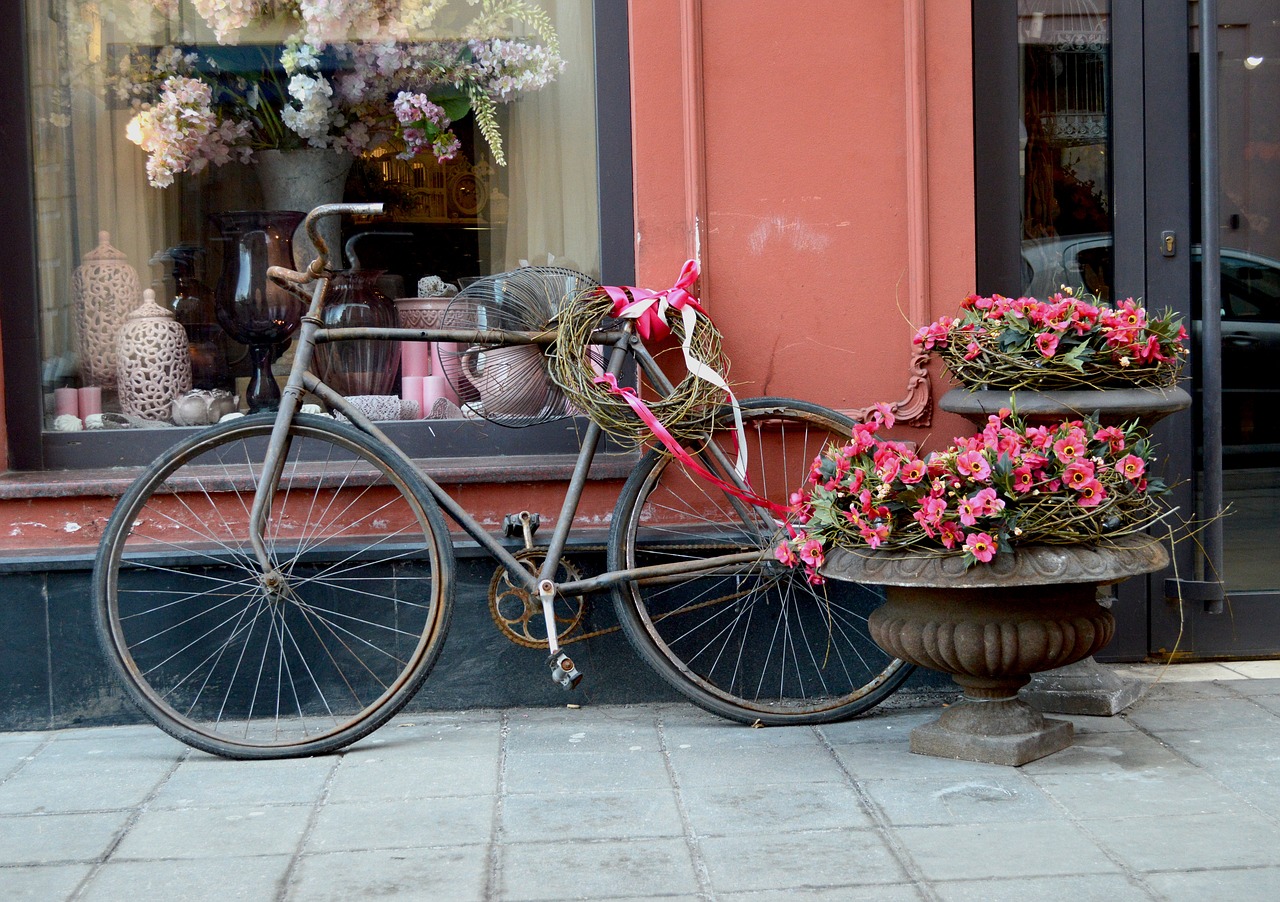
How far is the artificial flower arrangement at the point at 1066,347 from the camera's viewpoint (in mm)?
3781

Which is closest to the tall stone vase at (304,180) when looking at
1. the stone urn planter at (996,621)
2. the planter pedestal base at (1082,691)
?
the stone urn planter at (996,621)

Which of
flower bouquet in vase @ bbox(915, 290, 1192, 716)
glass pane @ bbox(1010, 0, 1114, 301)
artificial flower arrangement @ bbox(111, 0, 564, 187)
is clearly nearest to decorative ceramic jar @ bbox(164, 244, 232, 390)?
artificial flower arrangement @ bbox(111, 0, 564, 187)

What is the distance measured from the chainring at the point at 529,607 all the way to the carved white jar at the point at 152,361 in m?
1.44

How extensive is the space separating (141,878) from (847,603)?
2374 millimetres

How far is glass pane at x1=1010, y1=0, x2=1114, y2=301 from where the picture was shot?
15.3 feet

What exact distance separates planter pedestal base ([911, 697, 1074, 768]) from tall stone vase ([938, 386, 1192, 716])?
0.36 m

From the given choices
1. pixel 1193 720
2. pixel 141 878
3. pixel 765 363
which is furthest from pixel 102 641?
pixel 1193 720

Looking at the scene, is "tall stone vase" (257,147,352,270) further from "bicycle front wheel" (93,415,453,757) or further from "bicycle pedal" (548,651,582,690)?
"bicycle pedal" (548,651,582,690)

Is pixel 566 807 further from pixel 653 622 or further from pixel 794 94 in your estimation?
pixel 794 94

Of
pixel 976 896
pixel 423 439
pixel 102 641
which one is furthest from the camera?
pixel 423 439

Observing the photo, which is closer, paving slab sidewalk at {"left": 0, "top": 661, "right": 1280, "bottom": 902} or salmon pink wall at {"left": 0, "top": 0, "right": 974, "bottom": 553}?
paving slab sidewalk at {"left": 0, "top": 661, "right": 1280, "bottom": 902}

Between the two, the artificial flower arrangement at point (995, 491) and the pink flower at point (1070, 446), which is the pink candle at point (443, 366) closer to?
the artificial flower arrangement at point (995, 491)

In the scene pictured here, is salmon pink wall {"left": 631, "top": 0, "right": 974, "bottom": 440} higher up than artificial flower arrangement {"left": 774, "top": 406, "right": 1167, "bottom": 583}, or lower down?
higher up

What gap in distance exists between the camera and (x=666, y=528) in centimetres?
448
